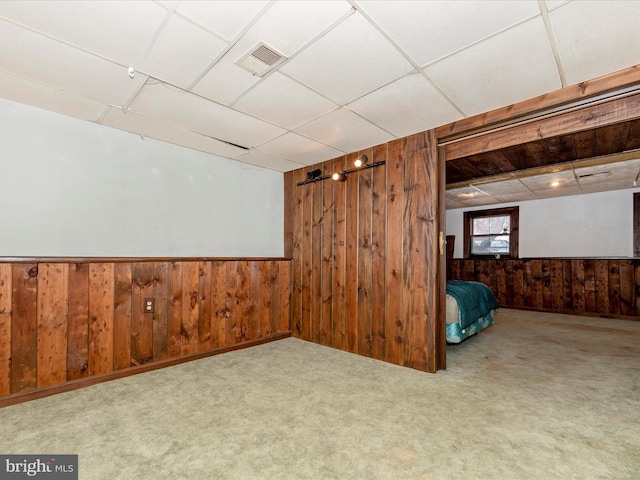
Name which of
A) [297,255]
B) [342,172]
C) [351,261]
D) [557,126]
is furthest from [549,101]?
[297,255]

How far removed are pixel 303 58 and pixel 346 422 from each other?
2.45 meters

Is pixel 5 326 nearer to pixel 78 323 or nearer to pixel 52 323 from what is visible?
pixel 52 323

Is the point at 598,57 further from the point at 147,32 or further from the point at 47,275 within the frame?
the point at 47,275

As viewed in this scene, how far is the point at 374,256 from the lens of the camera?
3529 millimetres

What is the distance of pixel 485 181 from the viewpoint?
5242 millimetres

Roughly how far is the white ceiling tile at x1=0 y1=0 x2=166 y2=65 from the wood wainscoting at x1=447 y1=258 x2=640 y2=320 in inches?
292

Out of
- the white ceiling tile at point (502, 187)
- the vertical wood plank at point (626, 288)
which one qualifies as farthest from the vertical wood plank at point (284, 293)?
the vertical wood plank at point (626, 288)

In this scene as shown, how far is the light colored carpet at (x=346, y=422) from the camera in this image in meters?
1.64

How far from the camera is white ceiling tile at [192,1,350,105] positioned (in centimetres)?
164

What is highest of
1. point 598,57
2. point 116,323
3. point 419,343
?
point 598,57

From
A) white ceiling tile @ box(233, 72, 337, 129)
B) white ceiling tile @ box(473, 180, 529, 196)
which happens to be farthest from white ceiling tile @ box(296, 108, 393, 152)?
white ceiling tile @ box(473, 180, 529, 196)

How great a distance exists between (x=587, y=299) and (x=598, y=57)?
5.65 m

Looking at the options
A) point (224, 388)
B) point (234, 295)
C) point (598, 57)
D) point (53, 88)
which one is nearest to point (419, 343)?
point (224, 388)

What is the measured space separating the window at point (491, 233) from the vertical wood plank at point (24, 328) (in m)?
7.97
